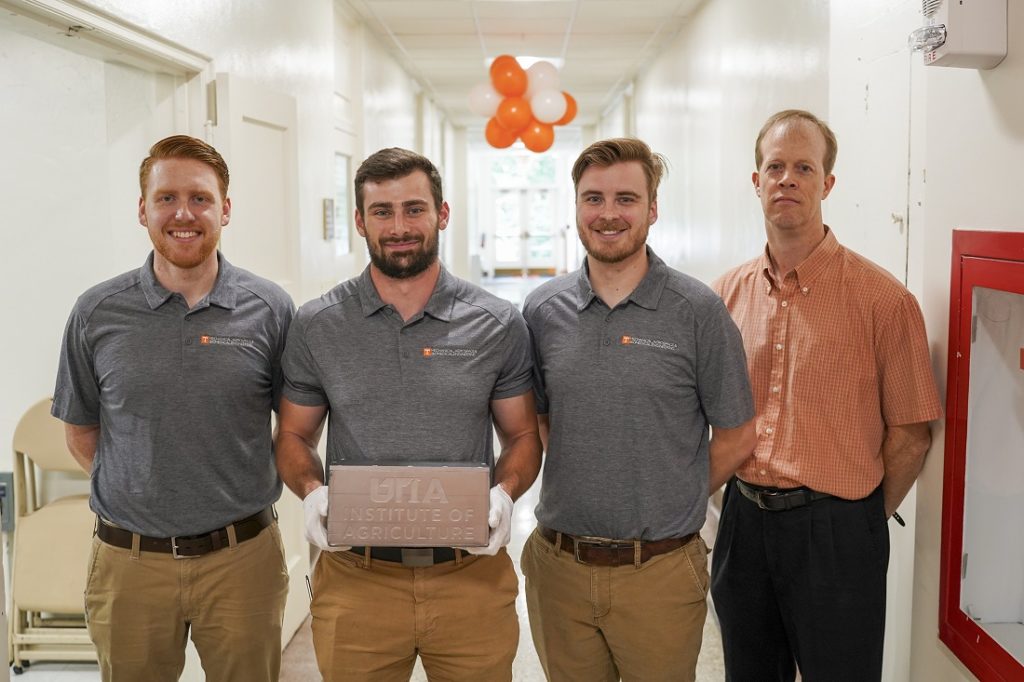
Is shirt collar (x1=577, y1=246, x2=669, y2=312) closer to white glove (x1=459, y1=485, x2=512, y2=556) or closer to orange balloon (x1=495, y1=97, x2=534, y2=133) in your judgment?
white glove (x1=459, y1=485, x2=512, y2=556)

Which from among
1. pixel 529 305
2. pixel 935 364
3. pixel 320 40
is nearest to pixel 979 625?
pixel 935 364

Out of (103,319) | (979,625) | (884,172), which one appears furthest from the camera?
(884,172)

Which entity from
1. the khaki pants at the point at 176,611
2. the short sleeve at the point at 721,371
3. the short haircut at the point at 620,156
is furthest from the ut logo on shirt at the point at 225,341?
the short sleeve at the point at 721,371

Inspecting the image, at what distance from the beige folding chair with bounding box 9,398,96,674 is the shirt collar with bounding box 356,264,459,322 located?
4.89 ft

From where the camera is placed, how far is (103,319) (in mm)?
1830

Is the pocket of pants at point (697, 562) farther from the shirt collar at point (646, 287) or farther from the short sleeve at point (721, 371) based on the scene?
the shirt collar at point (646, 287)

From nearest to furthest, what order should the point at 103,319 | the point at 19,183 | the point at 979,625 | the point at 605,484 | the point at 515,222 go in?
the point at 979,625, the point at 605,484, the point at 103,319, the point at 19,183, the point at 515,222

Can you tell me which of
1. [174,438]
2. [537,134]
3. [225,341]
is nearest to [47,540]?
[174,438]

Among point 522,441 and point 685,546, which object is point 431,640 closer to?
point 522,441

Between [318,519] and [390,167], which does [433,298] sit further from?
[318,519]

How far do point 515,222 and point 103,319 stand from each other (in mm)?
17259

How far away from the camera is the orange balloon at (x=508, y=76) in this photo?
21.3ft

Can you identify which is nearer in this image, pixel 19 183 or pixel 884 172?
pixel 884 172

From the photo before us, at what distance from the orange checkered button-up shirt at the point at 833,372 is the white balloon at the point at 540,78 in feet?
17.0
